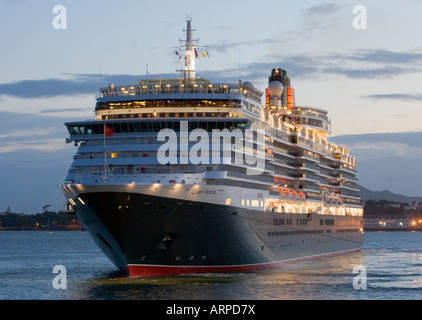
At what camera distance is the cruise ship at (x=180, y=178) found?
4969 cm

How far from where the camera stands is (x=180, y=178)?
5056 cm

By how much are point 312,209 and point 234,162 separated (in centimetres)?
2355

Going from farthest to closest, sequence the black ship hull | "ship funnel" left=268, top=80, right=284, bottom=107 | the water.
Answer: "ship funnel" left=268, top=80, right=284, bottom=107 → the black ship hull → the water

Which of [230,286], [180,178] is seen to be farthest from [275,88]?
[230,286]

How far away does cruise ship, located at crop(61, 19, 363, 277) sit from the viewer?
49.7 meters

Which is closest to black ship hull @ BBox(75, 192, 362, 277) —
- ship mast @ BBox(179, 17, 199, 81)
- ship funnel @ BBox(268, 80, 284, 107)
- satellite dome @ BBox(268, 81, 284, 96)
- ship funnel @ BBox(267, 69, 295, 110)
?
ship mast @ BBox(179, 17, 199, 81)

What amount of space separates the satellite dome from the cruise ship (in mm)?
18799

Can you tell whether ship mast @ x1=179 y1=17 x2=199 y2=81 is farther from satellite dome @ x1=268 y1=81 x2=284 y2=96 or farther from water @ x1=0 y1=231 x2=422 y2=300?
satellite dome @ x1=268 y1=81 x2=284 y2=96

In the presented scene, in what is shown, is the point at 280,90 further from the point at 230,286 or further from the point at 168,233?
the point at 230,286

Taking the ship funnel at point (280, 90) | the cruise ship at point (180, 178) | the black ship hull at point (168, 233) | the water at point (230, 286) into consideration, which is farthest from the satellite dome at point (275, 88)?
the black ship hull at point (168, 233)

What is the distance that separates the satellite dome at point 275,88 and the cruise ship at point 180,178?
18799mm

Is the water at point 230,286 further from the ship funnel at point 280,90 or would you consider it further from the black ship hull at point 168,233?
the ship funnel at point 280,90
